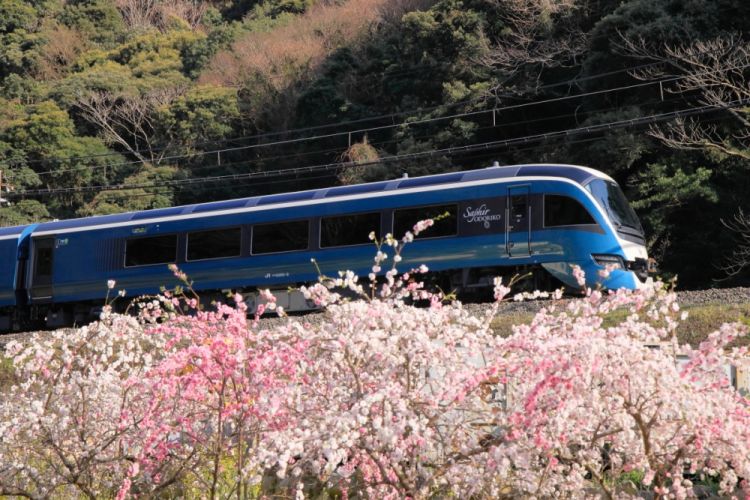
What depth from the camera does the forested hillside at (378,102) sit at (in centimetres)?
2348

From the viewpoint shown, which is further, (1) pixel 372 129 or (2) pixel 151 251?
(1) pixel 372 129

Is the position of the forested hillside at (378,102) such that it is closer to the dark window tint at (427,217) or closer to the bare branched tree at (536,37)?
the bare branched tree at (536,37)

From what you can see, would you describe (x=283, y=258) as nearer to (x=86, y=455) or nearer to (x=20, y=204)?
(x=86, y=455)

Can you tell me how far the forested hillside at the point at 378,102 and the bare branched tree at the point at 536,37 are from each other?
9cm

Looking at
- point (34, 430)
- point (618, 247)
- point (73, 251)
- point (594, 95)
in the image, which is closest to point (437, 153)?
point (594, 95)

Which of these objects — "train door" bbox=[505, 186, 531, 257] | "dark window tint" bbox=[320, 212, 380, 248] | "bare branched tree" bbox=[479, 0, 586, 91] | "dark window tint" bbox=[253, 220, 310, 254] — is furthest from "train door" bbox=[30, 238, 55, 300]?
"bare branched tree" bbox=[479, 0, 586, 91]

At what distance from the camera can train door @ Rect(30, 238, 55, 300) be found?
65.4 ft

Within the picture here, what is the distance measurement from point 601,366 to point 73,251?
53.6 feet

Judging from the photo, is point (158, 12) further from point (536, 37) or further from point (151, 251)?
point (151, 251)

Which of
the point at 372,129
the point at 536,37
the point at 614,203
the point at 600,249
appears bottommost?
the point at 600,249

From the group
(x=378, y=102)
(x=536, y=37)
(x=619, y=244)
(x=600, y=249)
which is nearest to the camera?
(x=600, y=249)

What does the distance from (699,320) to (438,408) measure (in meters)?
7.93

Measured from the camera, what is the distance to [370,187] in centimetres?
1664

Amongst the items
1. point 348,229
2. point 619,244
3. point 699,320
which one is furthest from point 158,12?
point 699,320
